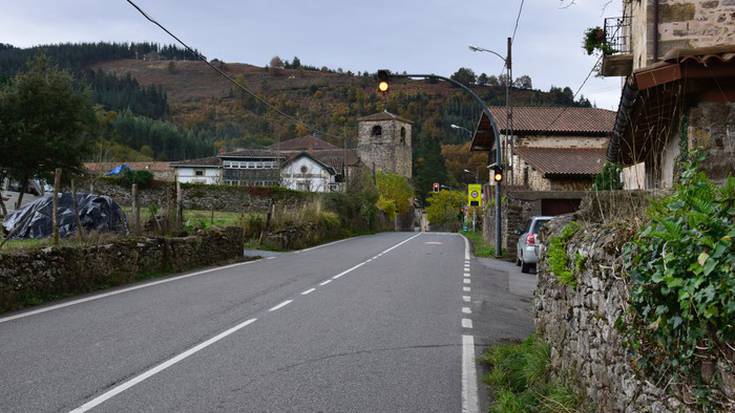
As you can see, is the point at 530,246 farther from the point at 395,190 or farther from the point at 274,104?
the point at 274,104

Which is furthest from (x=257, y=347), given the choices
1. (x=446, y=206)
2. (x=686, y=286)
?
(x=446, y=206)

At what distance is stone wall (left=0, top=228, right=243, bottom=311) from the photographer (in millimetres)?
10828

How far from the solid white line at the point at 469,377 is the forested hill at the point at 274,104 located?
90278mm

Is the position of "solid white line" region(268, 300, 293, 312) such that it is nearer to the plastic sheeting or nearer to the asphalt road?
the asphalt road

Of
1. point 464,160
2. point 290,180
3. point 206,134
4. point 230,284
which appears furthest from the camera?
point 206,134

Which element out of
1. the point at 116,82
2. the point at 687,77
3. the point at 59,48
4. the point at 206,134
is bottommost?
the point at 687,77

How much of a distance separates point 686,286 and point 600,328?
1.77m

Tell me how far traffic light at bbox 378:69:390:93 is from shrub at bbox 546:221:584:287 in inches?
522

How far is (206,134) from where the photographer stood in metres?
142

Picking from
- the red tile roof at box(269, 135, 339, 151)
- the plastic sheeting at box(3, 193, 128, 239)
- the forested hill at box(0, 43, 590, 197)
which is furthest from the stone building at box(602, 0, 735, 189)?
the red tile roof at box(269, 135, 339, 151)

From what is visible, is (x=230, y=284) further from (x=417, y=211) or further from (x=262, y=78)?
(x=262, y=78)

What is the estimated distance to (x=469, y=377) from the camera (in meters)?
6.78

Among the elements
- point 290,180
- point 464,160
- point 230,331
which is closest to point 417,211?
point 464,160

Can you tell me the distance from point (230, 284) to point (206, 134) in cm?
13215
